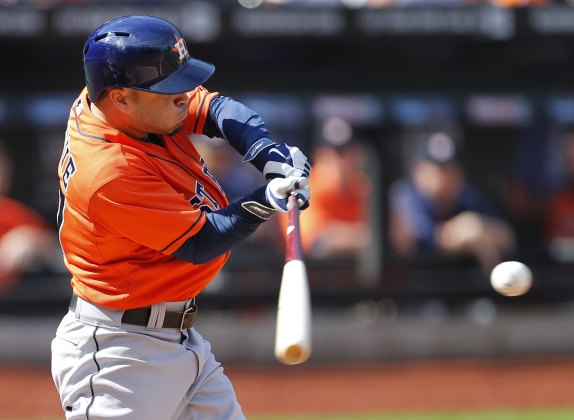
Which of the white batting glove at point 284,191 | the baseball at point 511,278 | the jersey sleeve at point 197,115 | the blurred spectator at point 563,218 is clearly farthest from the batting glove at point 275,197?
the blurred spectator at point 563,218

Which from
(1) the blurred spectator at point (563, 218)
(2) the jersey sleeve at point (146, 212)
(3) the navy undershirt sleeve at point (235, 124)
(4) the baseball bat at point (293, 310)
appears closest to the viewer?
(4) the baseball bat at point (293, 310)

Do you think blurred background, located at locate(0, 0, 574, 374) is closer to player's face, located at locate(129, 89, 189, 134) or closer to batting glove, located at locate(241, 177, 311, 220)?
player's face, located at locate(129, 89, 189, 134)

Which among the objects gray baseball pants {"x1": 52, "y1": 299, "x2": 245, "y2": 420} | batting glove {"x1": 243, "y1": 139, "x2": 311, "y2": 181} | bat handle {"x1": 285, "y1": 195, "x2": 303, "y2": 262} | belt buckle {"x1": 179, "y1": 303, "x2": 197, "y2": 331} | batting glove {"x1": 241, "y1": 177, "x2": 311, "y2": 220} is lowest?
gray baseball pants {"x1": 52, "y1": 299, "x2": 245, "y2": 420}

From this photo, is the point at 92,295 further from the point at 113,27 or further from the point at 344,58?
the point at 344,58

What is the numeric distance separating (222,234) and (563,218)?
5.37m

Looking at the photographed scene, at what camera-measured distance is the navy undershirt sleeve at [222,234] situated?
294 centimetres

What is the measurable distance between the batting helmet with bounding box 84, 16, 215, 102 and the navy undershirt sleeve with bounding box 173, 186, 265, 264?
37 centimetres

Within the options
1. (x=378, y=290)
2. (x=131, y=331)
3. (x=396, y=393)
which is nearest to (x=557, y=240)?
(x=378, y=290)

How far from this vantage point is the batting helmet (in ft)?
9.73

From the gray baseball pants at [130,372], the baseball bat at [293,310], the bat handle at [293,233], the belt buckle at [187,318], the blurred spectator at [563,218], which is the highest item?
the bat handle at [293,233]

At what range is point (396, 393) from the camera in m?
6.73

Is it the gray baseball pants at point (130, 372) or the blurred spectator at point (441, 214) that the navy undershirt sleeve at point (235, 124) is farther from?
the blurred spectator at point (441, 214)

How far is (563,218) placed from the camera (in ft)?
25.7

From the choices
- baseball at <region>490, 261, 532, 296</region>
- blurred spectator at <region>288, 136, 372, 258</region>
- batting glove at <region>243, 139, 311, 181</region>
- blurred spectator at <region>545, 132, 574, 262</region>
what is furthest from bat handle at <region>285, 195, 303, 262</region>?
blurred spectator at <region>545, 132, 574, 262</region>
